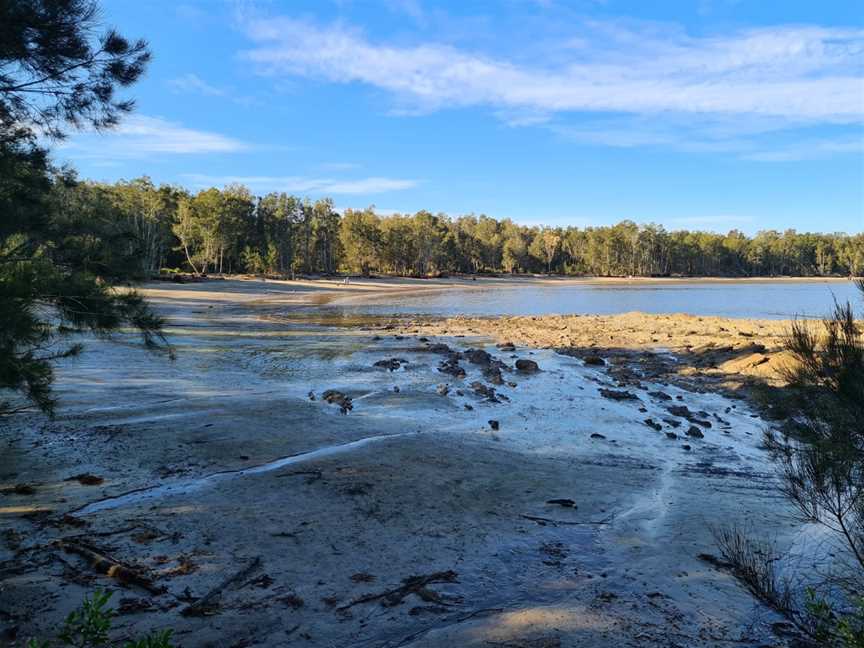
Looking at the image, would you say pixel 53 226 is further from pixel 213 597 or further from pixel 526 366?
pixel 526 366

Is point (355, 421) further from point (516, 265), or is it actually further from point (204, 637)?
point (516, 265)

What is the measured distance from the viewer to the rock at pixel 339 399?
10.9 metres

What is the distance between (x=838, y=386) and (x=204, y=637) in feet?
14.0

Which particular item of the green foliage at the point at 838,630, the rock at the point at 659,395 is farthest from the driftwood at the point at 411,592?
the rock at the point at 659,395

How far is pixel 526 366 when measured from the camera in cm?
1641

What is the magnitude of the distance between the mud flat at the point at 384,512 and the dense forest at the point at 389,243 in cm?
269

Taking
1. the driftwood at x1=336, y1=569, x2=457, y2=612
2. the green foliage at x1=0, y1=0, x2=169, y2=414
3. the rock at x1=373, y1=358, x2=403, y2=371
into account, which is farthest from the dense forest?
the rock at x1=373, y1=358, x2=403, y2=371

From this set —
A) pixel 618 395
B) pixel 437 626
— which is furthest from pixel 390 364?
pixel 437 626

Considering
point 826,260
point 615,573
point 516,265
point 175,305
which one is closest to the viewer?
point 615,573

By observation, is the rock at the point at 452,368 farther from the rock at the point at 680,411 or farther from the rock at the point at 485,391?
the rock at the point at 680,411

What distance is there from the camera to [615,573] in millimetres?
4762

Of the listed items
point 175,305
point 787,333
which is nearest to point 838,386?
point 787,333

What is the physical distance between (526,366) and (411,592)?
41.1 feet

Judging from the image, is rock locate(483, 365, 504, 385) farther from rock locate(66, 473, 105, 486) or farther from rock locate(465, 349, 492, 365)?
rock locate(66, 473, 105, 486)
